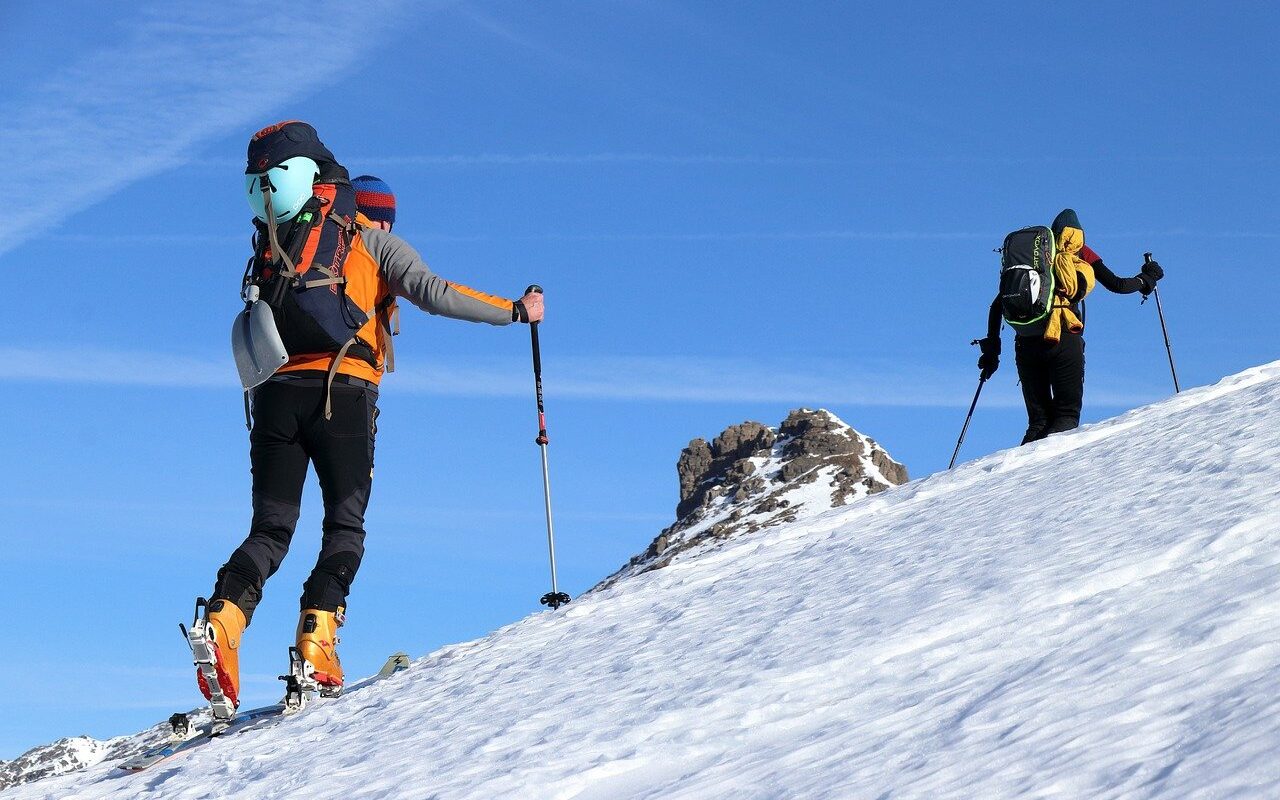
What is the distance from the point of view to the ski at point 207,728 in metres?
7.12

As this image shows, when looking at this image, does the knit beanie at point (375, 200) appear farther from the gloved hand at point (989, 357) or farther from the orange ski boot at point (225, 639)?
the gloved hand at point (989, 357)

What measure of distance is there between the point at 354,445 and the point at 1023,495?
3866mm

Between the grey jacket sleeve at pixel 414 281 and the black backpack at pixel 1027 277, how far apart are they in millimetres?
5538

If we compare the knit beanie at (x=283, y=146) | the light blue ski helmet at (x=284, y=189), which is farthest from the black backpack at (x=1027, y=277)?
the light blue ski helmet at (x=284, y=189)

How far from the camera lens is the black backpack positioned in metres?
11.3

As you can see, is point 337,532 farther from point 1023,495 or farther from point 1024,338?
point 1024,338

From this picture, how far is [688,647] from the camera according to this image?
595 centimetres

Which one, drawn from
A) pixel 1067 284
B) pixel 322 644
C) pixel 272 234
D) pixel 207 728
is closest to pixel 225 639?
pixel 322 644

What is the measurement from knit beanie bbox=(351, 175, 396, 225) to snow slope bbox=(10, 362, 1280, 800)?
2.70m

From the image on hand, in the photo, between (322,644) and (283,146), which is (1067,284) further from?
(322,644)

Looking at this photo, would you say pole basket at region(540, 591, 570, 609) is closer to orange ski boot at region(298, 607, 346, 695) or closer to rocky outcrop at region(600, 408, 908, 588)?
orange ski boot at region(298, 607, 346, 695)

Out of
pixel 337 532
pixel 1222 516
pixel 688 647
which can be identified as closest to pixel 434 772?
pixel 688 647

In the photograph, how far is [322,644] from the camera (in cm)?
739

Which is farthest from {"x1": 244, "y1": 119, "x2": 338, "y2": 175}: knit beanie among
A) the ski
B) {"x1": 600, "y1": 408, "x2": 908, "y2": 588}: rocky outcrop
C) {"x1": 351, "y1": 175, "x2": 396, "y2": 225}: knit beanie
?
{"x1": 600, "y1": 408, "x2": 908, "y2": 588}: rocky outcrop
